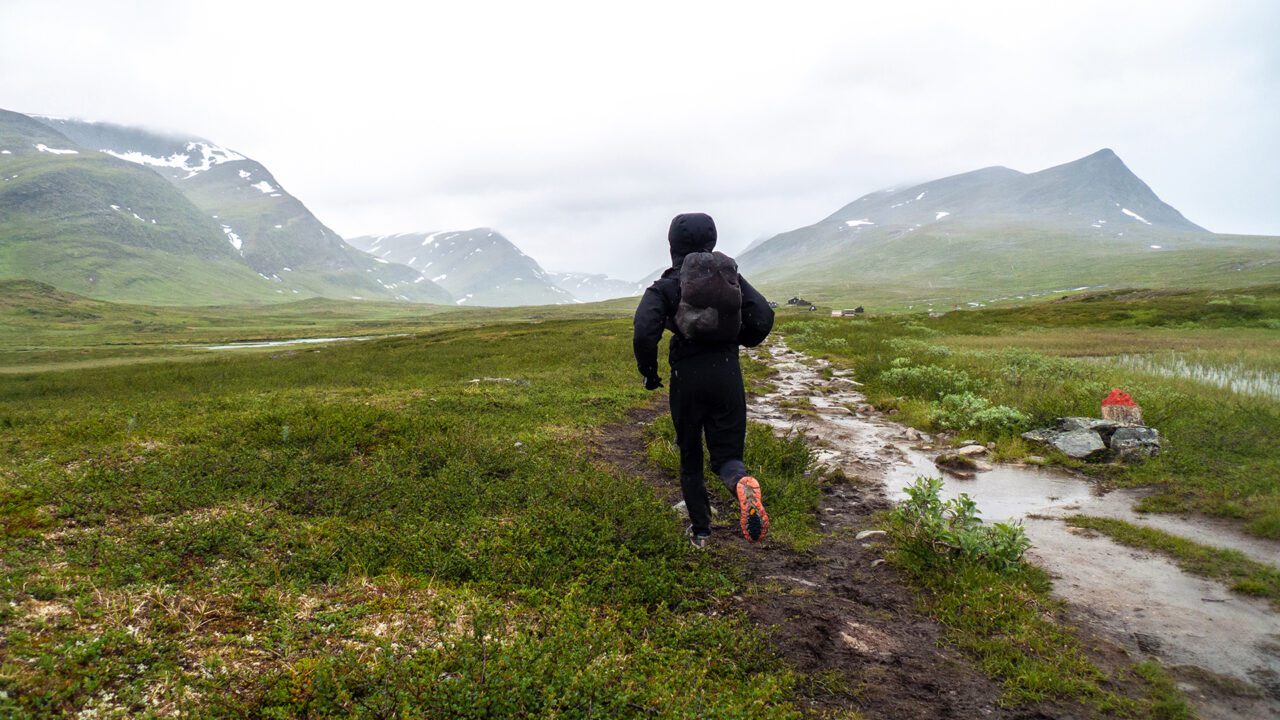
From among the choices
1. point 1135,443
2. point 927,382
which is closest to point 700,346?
point 1135,443

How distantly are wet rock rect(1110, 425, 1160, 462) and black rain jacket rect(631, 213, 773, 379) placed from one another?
7.88 metres

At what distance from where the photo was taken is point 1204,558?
18.7 feet

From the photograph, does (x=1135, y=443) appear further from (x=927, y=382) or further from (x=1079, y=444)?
(x=927, y=382)

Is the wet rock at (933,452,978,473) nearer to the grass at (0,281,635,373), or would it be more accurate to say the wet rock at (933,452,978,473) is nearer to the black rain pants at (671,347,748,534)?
the black rain pants at (671,347,748,534)

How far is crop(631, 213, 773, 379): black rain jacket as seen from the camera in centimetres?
593

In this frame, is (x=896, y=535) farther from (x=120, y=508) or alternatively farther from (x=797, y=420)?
(x=120, y=508)

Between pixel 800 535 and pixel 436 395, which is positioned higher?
pixel 436 395

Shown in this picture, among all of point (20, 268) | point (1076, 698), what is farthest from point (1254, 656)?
point (20, 268)

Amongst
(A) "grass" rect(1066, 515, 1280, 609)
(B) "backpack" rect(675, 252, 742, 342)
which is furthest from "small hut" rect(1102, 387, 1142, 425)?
(B) "backpack" rect(675, 252, 742, 342)

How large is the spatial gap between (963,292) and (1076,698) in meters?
190

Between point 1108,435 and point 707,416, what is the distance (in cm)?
913

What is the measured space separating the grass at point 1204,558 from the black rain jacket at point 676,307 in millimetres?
5142

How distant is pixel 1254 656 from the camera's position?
4117 mm

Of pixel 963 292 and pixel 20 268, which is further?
pixel 20 268
